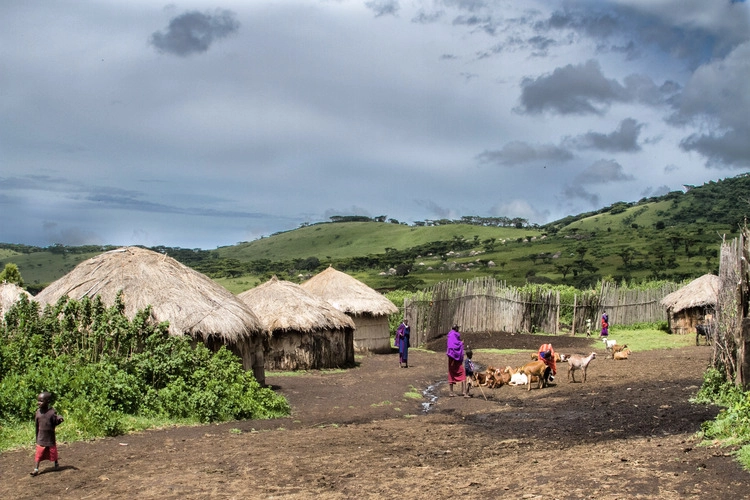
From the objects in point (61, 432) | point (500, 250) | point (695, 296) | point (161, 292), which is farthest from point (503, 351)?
point (500, 250)

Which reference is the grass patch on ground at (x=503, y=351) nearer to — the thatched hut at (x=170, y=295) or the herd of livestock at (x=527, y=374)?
the herd of livestock at (x=527, y=374)

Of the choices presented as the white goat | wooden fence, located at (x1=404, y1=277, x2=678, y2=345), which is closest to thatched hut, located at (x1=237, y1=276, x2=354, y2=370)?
the white goat

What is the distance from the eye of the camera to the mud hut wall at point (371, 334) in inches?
1065

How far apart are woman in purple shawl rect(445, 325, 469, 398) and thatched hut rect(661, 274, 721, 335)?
1643 cm

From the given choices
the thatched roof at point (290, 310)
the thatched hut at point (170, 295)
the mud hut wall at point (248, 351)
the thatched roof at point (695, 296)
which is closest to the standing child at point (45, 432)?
the thatched hut at point (170, 295)

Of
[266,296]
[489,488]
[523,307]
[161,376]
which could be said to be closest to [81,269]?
[161,376]

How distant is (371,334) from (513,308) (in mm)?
7496

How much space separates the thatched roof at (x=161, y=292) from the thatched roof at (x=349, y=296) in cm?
934

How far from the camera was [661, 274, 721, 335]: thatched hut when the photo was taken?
30.0 metres

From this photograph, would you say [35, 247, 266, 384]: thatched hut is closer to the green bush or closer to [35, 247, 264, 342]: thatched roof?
[35, 247, 264, 342]: thatched roof

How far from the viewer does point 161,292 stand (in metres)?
15.7

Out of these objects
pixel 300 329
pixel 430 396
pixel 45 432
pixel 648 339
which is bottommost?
pixel 430 396

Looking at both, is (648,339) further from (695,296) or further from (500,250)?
(500,250)

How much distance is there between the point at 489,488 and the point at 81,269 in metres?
12.1
